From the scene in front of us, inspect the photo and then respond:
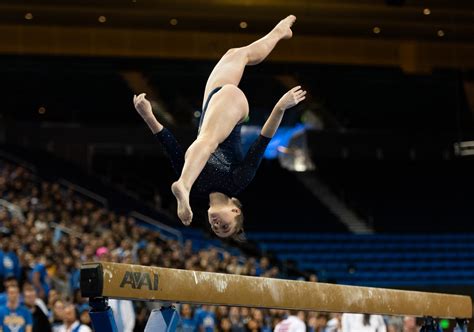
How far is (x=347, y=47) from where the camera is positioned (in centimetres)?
2220

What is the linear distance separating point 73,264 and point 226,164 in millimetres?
7970

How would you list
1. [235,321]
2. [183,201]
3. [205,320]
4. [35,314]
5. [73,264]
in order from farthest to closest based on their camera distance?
[73,264] → [235,321] → [205,320] → [35,314] → [183,201]

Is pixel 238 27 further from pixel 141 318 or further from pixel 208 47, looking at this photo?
pixel 141 318

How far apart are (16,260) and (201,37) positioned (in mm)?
12022

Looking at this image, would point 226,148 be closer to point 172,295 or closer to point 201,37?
point 172,295

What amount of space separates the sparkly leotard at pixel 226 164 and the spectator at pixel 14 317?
366 centimetres

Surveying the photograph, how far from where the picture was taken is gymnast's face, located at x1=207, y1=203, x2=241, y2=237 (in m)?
5.21

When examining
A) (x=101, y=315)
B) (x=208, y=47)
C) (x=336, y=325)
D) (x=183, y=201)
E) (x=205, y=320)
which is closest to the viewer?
(x=101, y=315)

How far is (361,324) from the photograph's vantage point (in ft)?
31.5

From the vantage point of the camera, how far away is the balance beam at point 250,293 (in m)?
4.11

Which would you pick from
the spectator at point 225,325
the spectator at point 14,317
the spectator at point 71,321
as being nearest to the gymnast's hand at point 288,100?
the spectator at point 71,321

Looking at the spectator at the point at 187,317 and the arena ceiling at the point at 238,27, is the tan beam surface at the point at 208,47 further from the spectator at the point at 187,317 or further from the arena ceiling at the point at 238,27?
the spectator at the point at 187,317

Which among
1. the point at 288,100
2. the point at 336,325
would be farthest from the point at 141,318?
the point at 288,100

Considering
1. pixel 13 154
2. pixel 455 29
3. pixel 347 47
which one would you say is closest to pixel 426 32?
pixel 455 29
